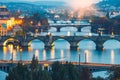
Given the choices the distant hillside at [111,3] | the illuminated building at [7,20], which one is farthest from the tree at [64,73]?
the distant hillside at [111,3]

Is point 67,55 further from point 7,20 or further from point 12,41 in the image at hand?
point 7,20

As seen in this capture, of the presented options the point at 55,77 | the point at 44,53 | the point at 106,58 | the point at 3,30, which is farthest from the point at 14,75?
the point at 3,30

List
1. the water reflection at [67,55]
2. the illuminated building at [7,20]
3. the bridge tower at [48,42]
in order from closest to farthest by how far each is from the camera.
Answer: the water reflection at [67,55], the bridge tower at [48,42], the illuminated building at [7,20]

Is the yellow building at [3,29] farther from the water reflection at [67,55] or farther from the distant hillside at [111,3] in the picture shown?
the distant hillside at [111,3]

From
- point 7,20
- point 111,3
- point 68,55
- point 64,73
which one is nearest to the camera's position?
point 64,73

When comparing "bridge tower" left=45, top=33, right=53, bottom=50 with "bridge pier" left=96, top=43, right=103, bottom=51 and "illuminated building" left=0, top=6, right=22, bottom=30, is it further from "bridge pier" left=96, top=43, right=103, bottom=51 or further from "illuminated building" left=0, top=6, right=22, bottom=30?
"illuminated building" left=0, top=6, right=22, bottom=30

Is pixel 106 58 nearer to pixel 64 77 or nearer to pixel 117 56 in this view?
pixel 117 56

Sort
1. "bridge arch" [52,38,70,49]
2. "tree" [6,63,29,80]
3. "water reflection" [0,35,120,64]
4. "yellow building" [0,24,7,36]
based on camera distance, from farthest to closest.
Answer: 1. "yellow building" [0,24,7,36]
2. "bridge arch" [52,38,70,49]
3. "water reflection" [0,35,120,64]
4. "tree" [6,63,29,80]

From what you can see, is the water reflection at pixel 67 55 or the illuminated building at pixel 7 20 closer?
the water reflection at pixel 67 55

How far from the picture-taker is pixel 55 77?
12.0 meters

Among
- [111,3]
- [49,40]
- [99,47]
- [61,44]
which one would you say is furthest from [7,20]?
[111,3]

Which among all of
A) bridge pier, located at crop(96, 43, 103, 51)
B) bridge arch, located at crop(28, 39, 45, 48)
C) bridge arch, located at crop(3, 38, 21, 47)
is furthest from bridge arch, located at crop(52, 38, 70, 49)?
bridge arch, located at crop(3, 38, 21, 47)

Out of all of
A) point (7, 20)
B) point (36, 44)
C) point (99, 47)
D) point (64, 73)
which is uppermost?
point (64, 73)

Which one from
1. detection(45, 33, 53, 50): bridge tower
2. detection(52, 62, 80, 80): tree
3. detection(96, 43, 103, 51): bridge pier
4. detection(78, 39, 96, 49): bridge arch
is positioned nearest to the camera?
detection(52, 62, 80, 80): tree
